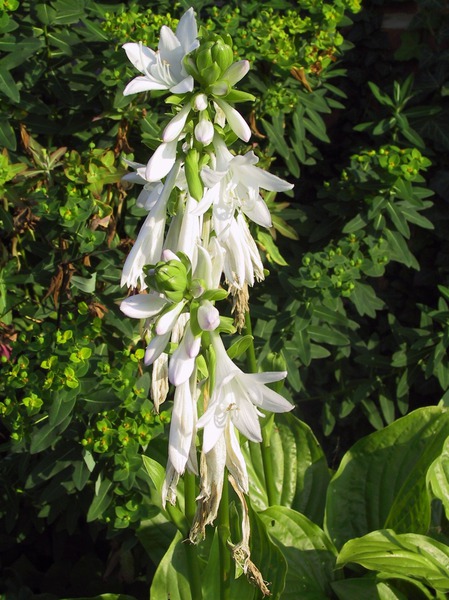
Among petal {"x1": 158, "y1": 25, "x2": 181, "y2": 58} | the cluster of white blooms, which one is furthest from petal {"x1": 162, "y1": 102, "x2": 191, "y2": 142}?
petal {"x1": 158, "y1": 25, "x2": 181, "y2": 58}

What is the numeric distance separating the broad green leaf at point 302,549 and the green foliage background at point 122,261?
0.01m

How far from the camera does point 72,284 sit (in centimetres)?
246

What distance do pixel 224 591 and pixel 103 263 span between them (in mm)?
1166

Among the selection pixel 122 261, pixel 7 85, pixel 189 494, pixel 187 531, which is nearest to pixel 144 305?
pixel 189 494

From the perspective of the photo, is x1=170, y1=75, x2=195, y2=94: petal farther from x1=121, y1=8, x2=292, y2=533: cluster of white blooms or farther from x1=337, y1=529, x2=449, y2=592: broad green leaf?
x1=337, y1=529, x2=449, y2=592: broad green leaf

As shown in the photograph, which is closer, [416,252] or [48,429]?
[48,429]

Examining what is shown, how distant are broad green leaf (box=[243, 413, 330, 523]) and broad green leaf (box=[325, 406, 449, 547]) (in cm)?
16

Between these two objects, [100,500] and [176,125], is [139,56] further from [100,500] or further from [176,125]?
[100,500]

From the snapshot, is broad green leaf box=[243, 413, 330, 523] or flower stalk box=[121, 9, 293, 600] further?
broad green leaf box=[243, 413, 330, 523]

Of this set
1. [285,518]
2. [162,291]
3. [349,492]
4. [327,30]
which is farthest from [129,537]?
[327,30]

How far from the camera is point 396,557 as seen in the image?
2234 mm

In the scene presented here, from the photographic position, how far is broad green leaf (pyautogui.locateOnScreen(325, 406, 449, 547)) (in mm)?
→ 2684

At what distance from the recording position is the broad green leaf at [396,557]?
221 cm

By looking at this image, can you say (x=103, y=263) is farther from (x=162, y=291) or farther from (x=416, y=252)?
(x=416, y=252)
